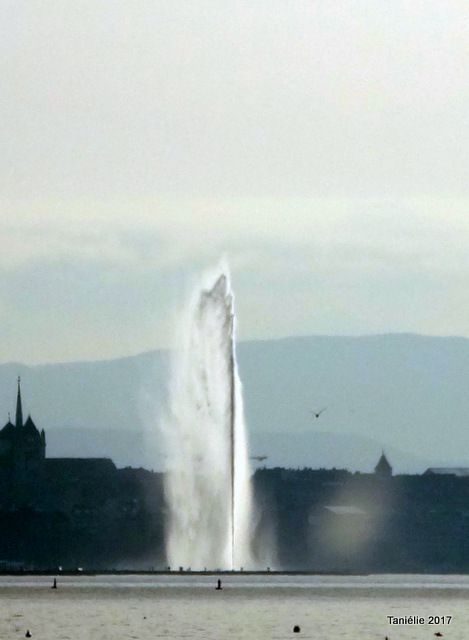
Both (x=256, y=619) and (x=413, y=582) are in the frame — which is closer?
(x=256, y=619)

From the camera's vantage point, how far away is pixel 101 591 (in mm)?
153750

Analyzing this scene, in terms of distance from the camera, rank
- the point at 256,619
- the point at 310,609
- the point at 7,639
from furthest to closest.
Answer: the point at 310,609 < the point at 256,619 < the point at 7,639

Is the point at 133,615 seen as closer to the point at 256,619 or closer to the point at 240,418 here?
the point at 256,619

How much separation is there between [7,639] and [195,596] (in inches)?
1450

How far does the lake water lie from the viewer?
4417 inches

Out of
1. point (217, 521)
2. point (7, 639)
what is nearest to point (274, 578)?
point (217, 521)

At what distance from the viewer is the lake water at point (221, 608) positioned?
11219 centimetres

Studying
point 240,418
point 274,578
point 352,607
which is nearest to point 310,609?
point 352,607

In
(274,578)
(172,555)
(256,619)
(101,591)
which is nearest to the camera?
(256,619)

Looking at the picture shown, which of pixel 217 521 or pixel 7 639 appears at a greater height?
pixel 217 521

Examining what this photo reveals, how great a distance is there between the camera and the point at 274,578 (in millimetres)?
180250

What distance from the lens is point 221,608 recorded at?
130250 millimetres

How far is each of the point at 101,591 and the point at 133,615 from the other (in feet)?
96.9

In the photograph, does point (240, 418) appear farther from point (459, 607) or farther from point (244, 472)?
point (459, 607)
